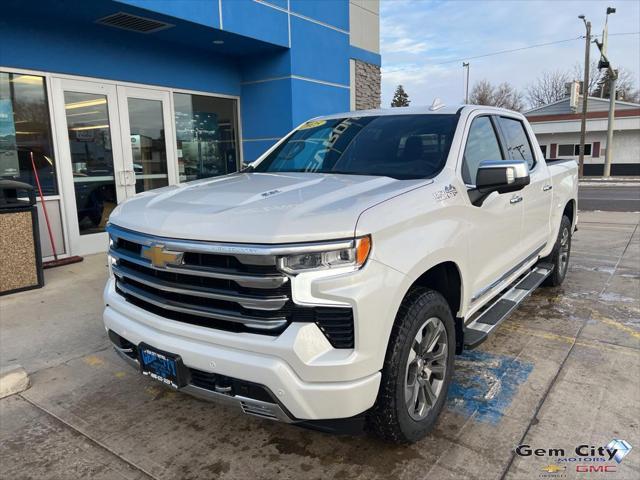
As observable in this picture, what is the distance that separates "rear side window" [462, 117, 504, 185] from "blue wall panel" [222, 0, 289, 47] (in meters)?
5.33

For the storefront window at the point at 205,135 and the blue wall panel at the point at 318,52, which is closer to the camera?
the storefront window at the point at 205,135

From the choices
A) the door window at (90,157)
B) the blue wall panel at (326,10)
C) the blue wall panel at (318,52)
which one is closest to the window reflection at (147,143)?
the door window at (90,157)

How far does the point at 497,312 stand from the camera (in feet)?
12.3

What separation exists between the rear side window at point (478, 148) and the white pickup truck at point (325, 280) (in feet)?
0.08

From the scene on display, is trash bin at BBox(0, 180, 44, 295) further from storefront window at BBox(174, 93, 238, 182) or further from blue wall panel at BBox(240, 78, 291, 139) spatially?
blue wall panel at BBox(240, 78, 291, 139)

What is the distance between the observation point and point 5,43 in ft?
21.6

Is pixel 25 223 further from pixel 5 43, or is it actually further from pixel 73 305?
pixel 5 43

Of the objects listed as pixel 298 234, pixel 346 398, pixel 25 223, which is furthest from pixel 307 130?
pixel 25 223

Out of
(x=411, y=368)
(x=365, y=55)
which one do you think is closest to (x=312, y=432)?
(x=411, y=368)

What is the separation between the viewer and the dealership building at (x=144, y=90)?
6898 mm

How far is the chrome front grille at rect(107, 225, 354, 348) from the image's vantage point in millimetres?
2203

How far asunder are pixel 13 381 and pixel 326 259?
275cm

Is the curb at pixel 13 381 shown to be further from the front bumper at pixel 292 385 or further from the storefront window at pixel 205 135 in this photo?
the storefront window at pixel 205 135

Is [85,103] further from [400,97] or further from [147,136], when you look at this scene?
[400,97]
